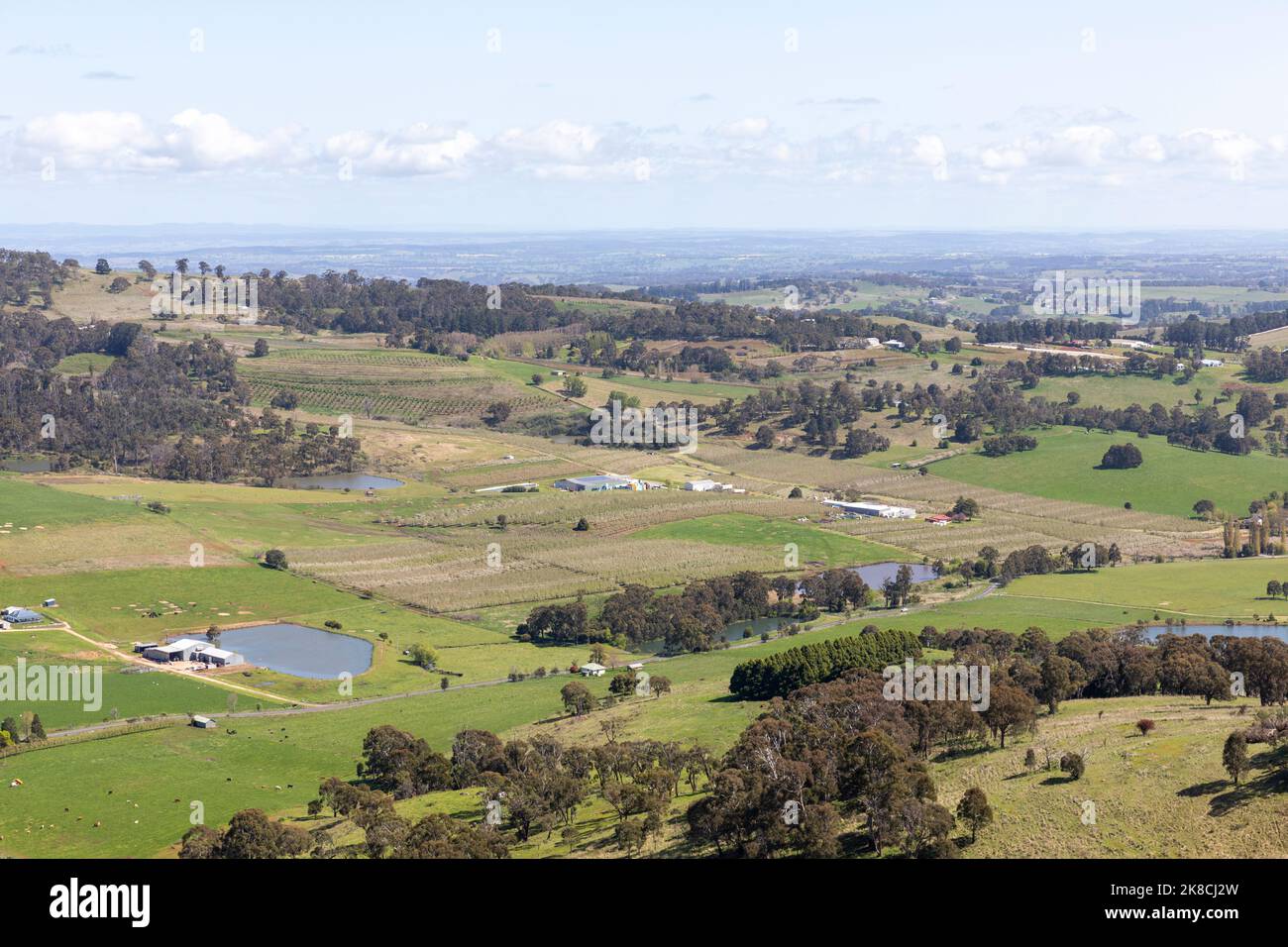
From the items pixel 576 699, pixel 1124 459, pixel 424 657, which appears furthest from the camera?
pixel 1124 459

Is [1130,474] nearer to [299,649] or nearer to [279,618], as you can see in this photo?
[279,618]

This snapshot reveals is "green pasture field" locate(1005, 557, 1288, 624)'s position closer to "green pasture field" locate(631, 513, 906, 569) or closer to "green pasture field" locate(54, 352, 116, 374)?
"green pasture field" locate(631, 513, 906, 569)

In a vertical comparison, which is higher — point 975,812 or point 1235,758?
point 1235,758

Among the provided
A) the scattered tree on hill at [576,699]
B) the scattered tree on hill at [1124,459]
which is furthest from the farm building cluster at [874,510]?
the scattered tree on hill at [576,699]

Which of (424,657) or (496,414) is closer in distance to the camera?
(424,657)

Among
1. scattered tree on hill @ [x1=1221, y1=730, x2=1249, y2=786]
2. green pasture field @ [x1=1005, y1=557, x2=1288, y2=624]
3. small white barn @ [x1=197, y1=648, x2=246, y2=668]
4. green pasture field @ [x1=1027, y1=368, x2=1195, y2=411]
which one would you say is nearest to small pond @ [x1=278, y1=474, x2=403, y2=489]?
small white barn @ [x1=197, y1=648, x2=246, y2=668]

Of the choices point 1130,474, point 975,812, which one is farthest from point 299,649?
point 1130,474
